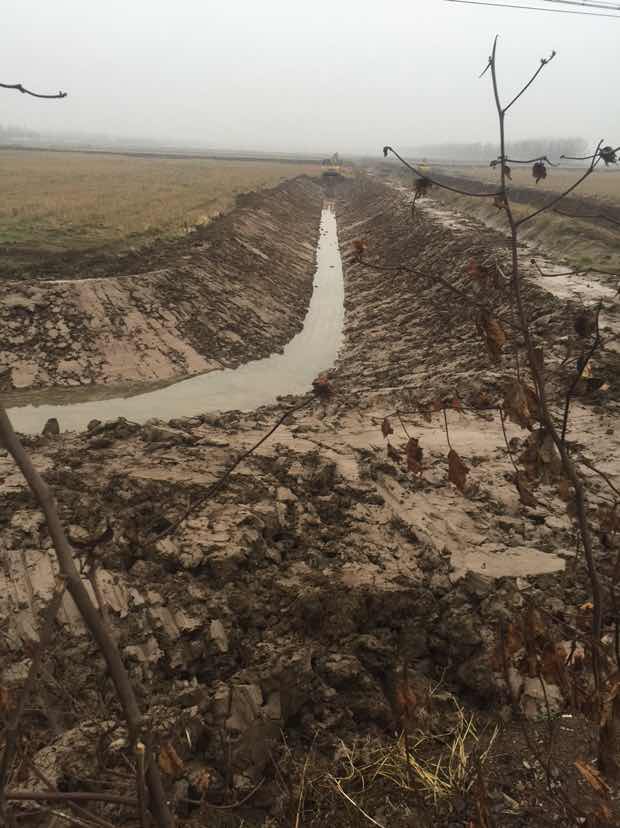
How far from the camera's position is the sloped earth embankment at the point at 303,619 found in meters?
3.15

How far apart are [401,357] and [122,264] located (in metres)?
8.97

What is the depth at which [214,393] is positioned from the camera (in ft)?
42.2

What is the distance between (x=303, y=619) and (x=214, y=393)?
29.0 feet

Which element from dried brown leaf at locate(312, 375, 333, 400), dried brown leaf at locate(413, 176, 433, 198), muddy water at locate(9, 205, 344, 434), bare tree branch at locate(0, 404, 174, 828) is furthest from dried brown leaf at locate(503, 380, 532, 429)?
muddy water at locate(9, 205, 344, 434)

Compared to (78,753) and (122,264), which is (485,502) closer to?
(78,753)

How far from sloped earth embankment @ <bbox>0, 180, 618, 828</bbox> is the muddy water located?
374 centimetres

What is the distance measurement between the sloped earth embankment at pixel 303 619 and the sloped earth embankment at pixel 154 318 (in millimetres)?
5650

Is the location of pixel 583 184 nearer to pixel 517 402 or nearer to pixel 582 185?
pixel 582 185

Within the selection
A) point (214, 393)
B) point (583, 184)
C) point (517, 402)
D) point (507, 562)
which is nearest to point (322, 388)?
point (517, 402)

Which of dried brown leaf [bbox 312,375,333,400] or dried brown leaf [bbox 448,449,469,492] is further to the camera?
dried brown leaf [bbox 448,449,469,492]

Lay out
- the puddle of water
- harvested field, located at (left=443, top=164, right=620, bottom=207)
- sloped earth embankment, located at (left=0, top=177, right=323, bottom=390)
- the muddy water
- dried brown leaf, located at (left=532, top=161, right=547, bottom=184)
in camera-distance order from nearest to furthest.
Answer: dried brown leaf, located at (left=532, top=161, right=547, bottom=184) → the puddle of water → the muddy water → sloped earth embankment, located at (left=0, top=177, right=323, bottom=390) → harvested field, located at (left=443, top=164, right=620, bottom=207)

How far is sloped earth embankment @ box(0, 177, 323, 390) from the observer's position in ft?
42.4

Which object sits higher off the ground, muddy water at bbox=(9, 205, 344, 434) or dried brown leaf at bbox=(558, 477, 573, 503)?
dried brown leaf at bbox=(558, 477, 573, 503)

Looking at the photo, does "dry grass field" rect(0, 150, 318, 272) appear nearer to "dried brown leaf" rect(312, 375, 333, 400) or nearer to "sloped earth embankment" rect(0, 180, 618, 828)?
"sloped earth embankment" rect(0, 180, 618, 828)
